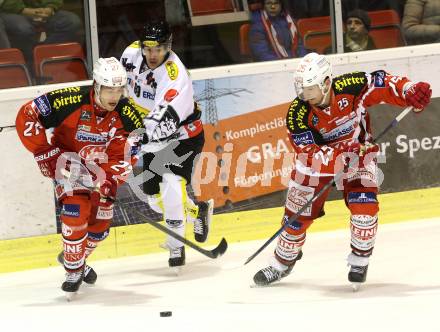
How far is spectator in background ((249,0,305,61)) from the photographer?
295 inches

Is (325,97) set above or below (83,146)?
above

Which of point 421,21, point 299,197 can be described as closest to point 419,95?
point 299,197

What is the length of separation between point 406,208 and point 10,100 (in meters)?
2.55

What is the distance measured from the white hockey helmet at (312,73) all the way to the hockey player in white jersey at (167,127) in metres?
1.01

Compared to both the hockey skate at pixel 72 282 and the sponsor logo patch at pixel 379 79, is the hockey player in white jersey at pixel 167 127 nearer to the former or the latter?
the hockey skate at pixel 72 282

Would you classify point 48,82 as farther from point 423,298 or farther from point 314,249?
point 423,298

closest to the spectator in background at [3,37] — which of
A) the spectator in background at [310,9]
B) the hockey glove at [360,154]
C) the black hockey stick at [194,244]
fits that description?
the black hockey stick at [194,244]

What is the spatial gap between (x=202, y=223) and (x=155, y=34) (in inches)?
44.2

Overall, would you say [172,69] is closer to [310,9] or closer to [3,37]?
[3,37]

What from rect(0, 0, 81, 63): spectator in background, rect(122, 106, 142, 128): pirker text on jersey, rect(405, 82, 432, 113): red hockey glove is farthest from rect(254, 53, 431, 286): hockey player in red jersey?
rect(0, 0, 81, 63): spectator in background

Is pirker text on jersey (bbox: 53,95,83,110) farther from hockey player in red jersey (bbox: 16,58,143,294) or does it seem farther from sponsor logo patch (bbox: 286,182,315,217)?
sponsor logo patch (bbox: 286,182,315,217)

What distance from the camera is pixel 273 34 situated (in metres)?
7.58

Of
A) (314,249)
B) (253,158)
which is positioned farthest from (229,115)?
(314,249)

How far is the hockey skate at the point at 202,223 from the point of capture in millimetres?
6961
